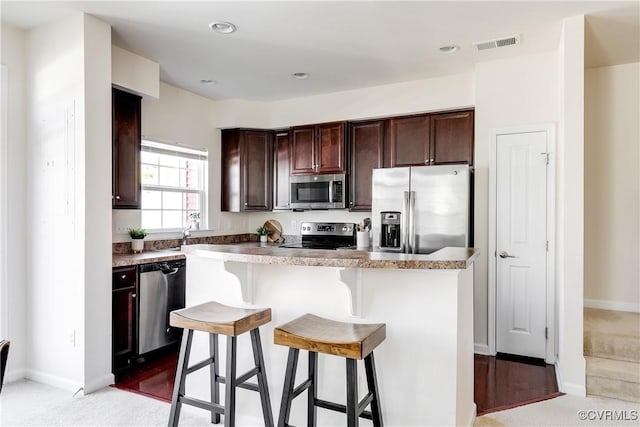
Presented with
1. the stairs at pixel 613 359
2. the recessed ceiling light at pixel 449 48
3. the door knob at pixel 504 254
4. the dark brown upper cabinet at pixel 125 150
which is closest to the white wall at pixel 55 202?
the dark brown upper cabinet at pixel 125 150

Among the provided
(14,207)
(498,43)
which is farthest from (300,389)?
(498,43)

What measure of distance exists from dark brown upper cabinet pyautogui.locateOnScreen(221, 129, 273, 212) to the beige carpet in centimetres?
268

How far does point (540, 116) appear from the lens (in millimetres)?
3527

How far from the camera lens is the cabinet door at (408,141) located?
4262mm

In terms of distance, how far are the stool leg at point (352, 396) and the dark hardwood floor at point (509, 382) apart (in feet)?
4.38

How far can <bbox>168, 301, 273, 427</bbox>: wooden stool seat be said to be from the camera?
6.45ft

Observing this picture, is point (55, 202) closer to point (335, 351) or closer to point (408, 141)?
point (335, 351)

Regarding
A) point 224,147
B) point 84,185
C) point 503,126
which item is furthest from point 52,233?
point 503,126

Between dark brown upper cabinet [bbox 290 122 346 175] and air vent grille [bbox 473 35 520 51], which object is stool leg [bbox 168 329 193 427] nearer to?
dark brown upper cabinet [bbox 290 122 346 175]

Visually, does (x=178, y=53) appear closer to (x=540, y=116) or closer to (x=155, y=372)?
(x=155, y=372)

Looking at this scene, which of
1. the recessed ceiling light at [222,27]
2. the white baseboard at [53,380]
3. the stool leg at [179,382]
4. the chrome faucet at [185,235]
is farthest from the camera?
the chrome faucet at [185,235]

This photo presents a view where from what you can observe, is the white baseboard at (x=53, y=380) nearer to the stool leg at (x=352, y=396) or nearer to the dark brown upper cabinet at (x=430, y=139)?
the stool leg at (x=352, y=396)

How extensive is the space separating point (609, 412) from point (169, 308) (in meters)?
3.50

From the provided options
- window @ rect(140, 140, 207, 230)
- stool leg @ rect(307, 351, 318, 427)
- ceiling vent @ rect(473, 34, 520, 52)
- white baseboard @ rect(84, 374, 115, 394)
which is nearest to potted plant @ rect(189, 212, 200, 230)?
window @ rect(140, 140, 207, 230)
